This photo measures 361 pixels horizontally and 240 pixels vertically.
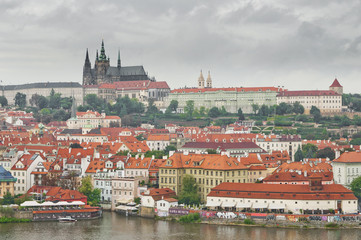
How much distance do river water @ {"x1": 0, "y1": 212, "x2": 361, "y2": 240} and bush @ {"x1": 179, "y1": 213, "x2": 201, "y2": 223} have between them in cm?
69

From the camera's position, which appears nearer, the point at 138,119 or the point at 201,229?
the point at 201,229

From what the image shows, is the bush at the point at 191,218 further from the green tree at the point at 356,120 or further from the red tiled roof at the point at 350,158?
the green tree at the point at 356,120

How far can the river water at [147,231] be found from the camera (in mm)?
51625

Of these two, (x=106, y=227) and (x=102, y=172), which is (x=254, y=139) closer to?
(x=102, y=172)

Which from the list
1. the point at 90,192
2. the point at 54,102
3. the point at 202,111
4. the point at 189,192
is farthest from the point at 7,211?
the point at 54,102

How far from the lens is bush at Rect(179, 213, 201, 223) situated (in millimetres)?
56781

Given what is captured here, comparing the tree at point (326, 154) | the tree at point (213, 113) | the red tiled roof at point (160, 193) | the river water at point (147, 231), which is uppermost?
the tree at point (213, 113)

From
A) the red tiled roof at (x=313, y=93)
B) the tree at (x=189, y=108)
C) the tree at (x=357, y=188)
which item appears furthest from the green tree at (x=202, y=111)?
the tree at (x=357, y=188)

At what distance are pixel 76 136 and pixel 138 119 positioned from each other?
38.8m

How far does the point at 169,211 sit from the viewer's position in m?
58.6

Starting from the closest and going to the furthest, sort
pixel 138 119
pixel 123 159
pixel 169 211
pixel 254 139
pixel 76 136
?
pixel 169 211
pixel 123 159
pixel 254 139
pixel 76 136
pixel 138 119

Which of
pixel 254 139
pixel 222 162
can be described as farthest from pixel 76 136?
pixel 222 162

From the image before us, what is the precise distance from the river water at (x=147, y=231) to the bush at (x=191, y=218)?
2.28 feet

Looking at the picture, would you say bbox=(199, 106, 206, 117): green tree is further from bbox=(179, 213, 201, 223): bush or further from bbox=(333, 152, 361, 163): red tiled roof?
bbox=(179, 213, 201, 223): bush
